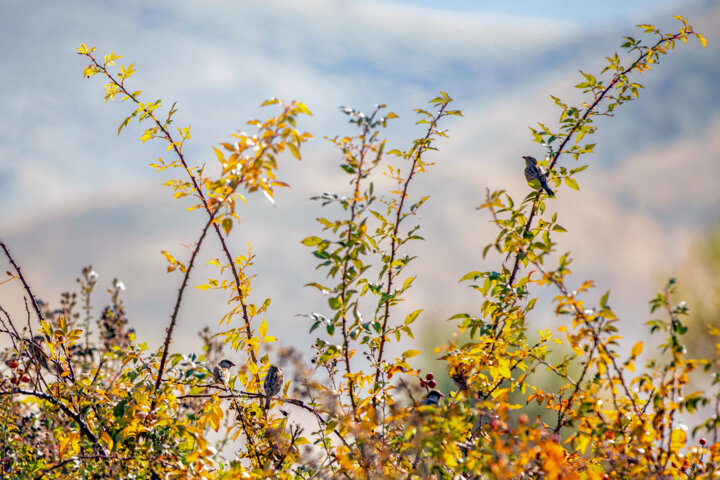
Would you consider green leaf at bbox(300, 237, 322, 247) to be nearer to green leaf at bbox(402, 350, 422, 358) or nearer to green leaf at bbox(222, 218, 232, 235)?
green leaf at bbox(222, 218, 232, 235)

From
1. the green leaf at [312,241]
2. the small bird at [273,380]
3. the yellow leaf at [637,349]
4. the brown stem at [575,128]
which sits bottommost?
the yellow leaf at [637,349]

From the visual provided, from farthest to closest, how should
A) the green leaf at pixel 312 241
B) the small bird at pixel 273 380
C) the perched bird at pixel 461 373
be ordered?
the small bird at pixel 273 380, the perched bird at pixel 461 373, the green leaf at pixel 312 241

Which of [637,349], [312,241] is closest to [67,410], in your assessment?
[312,241]

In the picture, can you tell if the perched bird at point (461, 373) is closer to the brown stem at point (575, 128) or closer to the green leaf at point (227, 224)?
the brown stem at point (575, 128)

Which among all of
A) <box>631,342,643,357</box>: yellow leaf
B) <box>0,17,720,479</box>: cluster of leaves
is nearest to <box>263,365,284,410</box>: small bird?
<box>0,17,720,479</box>: cluster of leaves

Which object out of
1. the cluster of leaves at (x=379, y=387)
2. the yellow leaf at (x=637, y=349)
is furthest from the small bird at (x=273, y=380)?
the yellow leaf at (x=637, y=349)

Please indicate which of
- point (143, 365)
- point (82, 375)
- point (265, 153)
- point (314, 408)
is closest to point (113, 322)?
point (82, 375)

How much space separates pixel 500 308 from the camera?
226 cm

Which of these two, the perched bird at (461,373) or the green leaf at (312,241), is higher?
the green leaf at (312,241)

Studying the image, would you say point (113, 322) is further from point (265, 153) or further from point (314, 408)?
point (265, 153)

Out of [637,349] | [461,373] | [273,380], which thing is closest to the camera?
[637,349]

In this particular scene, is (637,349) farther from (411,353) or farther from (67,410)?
(67,410)

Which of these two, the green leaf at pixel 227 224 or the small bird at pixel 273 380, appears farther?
the small bird at pixel 273 380

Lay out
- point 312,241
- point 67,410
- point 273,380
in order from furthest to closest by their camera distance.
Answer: point 273,380 → point 67,410 → point 312,241
